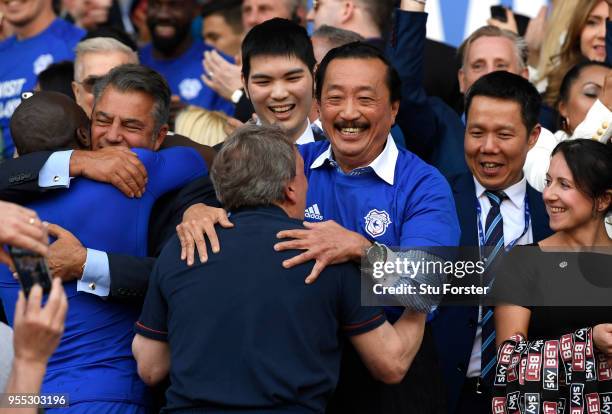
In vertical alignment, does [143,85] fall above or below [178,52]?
below

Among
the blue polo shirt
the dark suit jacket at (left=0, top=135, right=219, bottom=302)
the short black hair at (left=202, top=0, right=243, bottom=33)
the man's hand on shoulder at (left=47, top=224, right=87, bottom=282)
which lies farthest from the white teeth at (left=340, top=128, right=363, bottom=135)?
the short black hair at (left=202, top=0, right=243, bottom=33)

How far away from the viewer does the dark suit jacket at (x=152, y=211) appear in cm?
473

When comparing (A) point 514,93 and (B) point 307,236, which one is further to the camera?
(A) point 514,93

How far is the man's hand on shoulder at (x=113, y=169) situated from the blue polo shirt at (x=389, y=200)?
0.74 m

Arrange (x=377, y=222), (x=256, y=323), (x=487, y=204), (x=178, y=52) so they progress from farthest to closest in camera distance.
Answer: (x=178, y=52) < (x=487, y=204) < (x=377, y=222) < (x=256, y=323)

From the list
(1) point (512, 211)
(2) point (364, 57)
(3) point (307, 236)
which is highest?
(2) point (364, 57)

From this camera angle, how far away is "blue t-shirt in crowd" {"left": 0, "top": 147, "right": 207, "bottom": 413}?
184 inches

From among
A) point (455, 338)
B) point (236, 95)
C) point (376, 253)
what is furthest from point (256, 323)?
point (236, 95)

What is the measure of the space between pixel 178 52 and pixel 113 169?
3.95 m

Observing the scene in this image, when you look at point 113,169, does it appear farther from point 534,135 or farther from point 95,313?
point 534,135

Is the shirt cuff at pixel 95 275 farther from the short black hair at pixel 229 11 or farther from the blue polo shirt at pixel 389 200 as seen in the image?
the short black hair at pixel 229 11

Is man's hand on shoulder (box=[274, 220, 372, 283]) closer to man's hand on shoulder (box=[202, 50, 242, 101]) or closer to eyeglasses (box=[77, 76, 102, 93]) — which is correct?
eyeglasses (box=[77, 76, 102, 93])

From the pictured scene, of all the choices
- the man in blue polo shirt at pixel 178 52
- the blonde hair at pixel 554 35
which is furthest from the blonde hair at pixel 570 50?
the man in blue polo shirt at pixel 178 52

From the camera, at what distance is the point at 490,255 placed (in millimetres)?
5562
